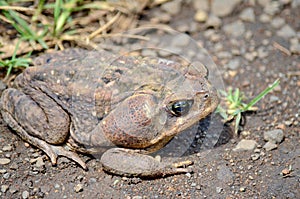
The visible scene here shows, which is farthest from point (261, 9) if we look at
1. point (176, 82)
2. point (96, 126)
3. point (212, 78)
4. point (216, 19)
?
point (96, 126)

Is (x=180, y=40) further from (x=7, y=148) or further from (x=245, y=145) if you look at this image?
(x=7, y=148)

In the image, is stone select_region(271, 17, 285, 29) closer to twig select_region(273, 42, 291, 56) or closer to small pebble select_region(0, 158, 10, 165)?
twig select_region(273, 42, 291, 56)

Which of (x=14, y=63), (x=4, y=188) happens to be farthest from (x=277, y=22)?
(x=4, y=188)

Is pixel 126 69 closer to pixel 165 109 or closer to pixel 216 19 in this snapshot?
pixel 165 109

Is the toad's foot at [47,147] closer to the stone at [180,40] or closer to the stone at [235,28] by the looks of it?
the stone at [180,40]

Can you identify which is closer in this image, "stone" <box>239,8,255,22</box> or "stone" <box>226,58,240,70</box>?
"stone" <box>226,58,240,70</box>

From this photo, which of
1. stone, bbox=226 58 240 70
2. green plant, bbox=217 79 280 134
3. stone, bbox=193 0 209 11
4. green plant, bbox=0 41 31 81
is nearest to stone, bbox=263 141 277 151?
green plant, bbox=217 79 280 134
